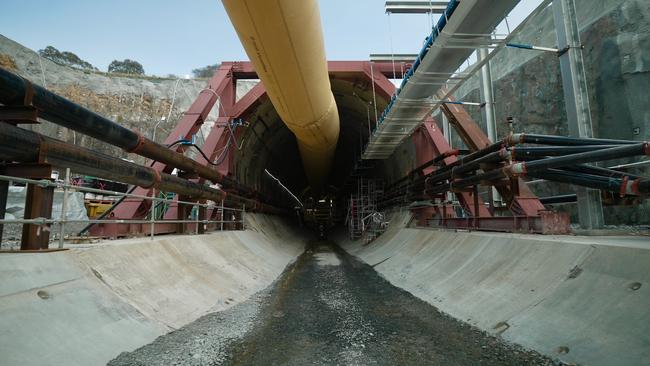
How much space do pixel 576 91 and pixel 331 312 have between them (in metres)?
5.98

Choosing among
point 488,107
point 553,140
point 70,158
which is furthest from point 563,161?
point 70,158

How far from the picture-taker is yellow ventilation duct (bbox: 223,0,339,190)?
4.58m

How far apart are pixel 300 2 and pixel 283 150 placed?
52.4 feet

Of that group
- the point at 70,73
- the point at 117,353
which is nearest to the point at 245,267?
the point at 117,353

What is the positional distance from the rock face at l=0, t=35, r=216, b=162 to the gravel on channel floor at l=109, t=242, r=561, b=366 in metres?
33.6

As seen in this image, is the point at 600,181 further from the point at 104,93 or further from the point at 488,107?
the point at 104,93

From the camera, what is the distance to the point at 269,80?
683 cm

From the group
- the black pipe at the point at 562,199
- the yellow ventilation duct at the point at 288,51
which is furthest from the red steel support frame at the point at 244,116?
the yellow ventilation duct at the point at 288,51

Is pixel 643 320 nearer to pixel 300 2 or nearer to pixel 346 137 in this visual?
pixel 300 2

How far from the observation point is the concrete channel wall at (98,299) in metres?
2.38

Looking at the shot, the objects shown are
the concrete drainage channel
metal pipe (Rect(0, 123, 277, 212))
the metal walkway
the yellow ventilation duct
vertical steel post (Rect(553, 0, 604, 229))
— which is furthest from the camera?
vertical steel post (Rect(553, 0, 604, 229))

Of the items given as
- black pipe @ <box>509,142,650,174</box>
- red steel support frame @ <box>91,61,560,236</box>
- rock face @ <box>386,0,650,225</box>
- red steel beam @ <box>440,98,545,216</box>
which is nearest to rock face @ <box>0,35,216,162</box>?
red steel support frame @ <box>91,61,560,236</box>

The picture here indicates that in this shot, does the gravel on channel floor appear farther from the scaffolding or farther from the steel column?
the scaffolding

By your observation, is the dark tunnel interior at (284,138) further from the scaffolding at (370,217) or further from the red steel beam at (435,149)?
the scaffolding at (370,217)
